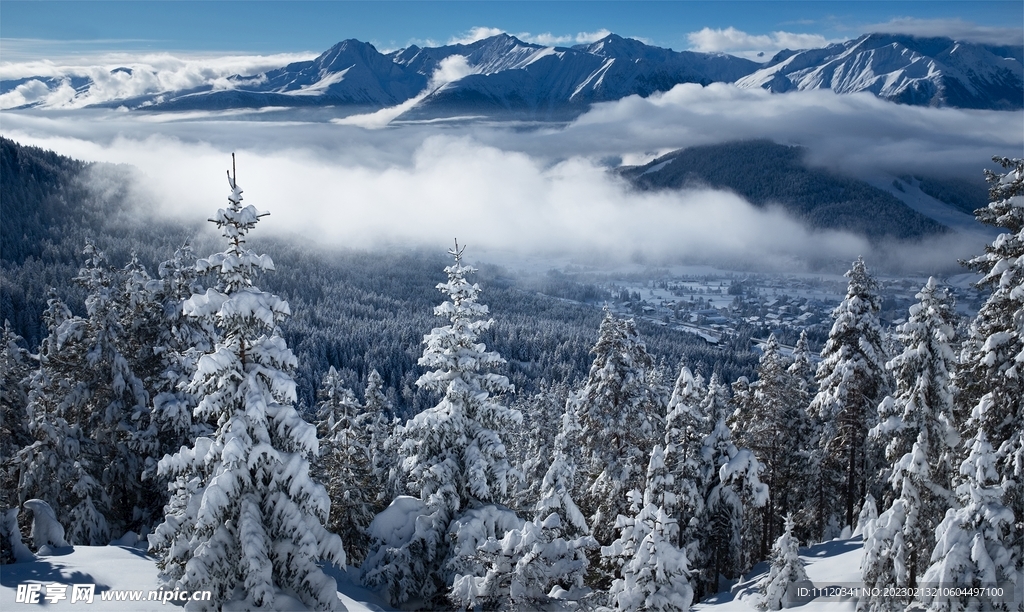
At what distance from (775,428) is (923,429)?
40.0 feet

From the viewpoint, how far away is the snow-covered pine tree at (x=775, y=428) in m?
30.2

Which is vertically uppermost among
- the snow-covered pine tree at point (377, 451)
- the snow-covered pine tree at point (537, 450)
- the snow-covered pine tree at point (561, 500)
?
the snow-covered pine tree at point (561, 500)

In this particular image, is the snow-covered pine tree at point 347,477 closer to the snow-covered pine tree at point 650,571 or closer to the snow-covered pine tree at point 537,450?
the snow-covered pine tree at point 537,450

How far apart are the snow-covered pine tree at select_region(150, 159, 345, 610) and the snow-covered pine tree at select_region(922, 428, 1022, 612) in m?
13.8

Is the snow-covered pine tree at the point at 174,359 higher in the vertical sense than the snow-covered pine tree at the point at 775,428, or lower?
higher

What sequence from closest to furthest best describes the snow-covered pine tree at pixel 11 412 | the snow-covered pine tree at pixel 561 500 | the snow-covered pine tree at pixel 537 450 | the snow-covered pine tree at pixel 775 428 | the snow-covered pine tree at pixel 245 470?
the snow-covered pine tree at pixel 245 470 < the snow-covered pine tree at pixel 561 500 < the snow-covered pine tree at pixel 11 412 < the snow-covered pine tree at pixel 775 428 < the snow-covered pine tree at pixel 537 450

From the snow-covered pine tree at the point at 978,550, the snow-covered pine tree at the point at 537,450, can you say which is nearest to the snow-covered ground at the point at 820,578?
the snow-covered pine tree at the point at 978,550

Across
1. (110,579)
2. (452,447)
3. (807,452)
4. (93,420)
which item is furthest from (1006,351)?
(93,420)

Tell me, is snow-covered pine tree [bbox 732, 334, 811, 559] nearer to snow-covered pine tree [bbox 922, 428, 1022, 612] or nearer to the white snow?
snow-covered pine tree [bbox 922, 428, 1022, 612]

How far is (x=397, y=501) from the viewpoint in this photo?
760 inches

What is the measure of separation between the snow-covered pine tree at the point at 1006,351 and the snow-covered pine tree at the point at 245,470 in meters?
16.0

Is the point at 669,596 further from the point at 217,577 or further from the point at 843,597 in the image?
the point at 843,597

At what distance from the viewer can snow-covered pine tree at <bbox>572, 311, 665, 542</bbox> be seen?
24.6 m

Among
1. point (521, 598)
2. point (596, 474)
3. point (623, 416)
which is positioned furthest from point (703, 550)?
point (521, 598)
